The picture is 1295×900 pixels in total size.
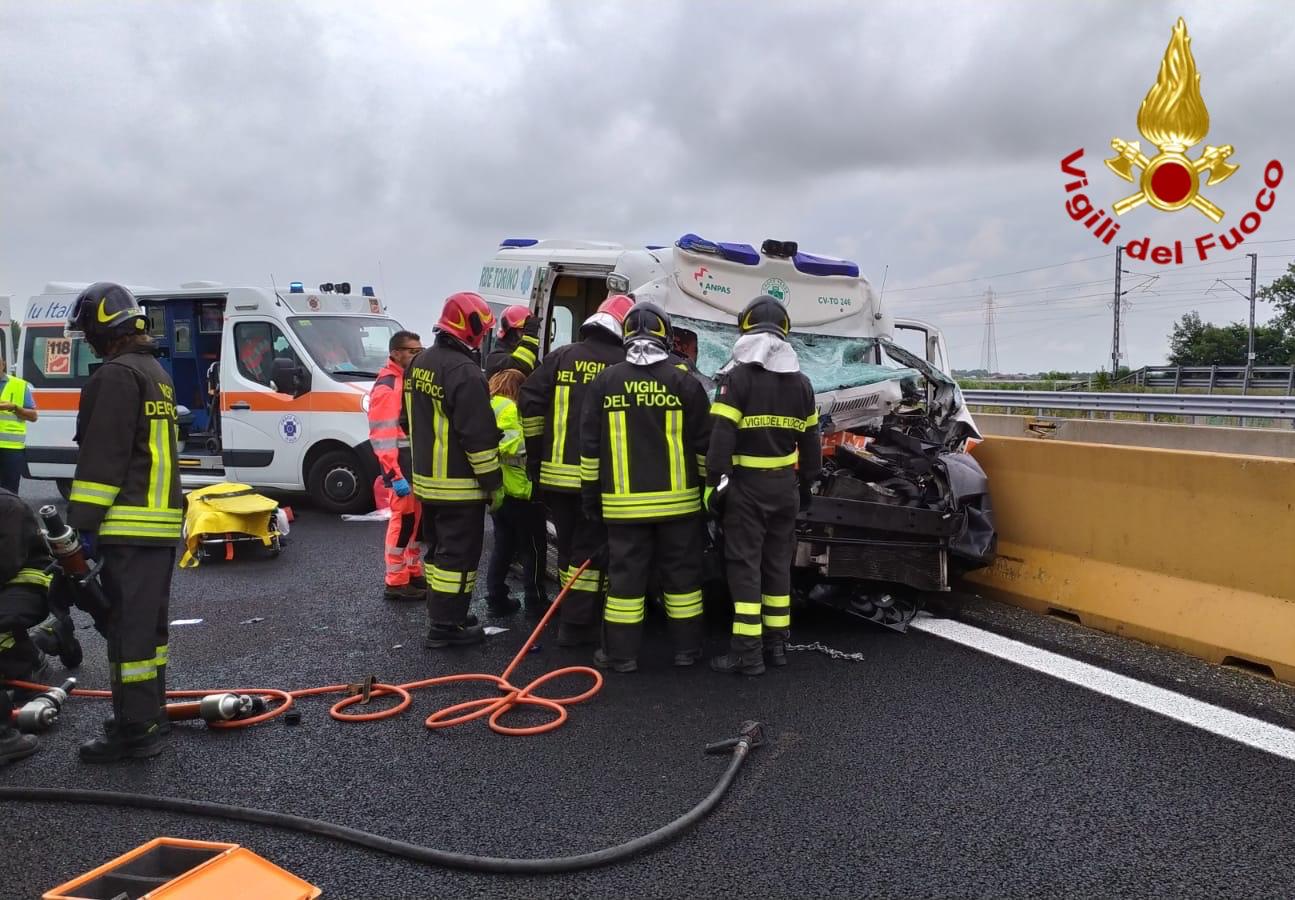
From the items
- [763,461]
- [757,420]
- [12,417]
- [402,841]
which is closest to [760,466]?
[763,461]

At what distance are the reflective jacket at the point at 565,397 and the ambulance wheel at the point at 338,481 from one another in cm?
514

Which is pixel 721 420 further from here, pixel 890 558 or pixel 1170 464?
pixel 1170 464

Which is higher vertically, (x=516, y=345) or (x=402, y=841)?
(x=516, y=345)

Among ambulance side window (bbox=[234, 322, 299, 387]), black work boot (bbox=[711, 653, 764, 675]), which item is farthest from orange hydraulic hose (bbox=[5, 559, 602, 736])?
ambulance side window (bbox=[234, 322, 299, 387])

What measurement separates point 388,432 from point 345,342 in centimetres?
442

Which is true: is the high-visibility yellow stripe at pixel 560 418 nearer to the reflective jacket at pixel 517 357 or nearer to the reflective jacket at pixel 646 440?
the reflective jacket at pixel 646 440

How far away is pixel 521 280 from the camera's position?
7184 millimetres

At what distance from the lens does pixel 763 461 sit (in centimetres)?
472

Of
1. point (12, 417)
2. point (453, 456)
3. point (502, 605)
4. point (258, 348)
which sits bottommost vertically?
point (502, 605)

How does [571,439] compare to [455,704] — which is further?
[571,439]

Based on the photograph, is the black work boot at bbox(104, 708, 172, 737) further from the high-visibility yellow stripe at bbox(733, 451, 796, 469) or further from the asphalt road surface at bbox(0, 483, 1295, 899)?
the high-visibility yellow stripe at bbox(733, 451, 796, 469)

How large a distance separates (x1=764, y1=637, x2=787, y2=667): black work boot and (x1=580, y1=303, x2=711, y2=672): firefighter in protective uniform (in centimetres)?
38

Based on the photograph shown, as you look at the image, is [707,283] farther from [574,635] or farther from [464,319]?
[574,635]

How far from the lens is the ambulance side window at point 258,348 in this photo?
1005 centimetres
